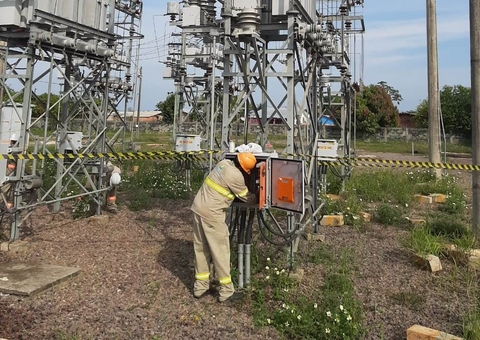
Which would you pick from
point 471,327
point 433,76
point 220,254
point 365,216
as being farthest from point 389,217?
point 433,76

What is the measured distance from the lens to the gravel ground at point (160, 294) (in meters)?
4.14

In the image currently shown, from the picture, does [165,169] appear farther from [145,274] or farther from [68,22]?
[145,274]

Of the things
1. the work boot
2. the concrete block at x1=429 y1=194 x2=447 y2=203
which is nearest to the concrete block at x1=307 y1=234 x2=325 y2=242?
the work boot

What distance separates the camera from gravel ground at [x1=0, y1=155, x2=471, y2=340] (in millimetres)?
4141

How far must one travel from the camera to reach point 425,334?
3.70 m

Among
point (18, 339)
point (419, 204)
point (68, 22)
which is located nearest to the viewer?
point (18, 339)

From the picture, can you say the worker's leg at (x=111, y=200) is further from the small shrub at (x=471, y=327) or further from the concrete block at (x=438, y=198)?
the concrete block at (x=438, y=198)

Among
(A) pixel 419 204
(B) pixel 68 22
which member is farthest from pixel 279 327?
(A) pixel 419 204

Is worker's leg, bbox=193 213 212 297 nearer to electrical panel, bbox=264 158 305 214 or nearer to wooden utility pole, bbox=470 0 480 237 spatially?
electrical panel, bbox=264 158 305 214

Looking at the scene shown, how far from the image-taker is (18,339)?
12.7ft

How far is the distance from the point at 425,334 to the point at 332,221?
4790 millimetres

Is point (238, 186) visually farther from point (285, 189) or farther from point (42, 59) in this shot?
point (42, 59)

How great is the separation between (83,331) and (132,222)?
448 cm

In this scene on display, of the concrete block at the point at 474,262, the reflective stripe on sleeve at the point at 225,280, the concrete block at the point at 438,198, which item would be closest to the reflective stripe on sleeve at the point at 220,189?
the reflective stripe on sleeve at the point at 225,280
